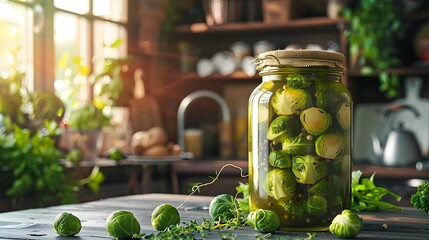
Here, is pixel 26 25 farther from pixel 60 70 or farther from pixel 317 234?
pixel 317 234

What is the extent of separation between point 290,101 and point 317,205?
0.58 ft

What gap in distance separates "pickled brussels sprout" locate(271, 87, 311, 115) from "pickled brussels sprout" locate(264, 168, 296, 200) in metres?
0.10

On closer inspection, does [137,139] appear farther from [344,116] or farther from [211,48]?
[344,116]

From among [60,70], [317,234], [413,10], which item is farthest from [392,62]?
[317,234]

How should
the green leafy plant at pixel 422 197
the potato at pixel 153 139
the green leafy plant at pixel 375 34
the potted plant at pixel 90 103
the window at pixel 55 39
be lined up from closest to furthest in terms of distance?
the green leafy plant at pixel 422 197, the window at pixel 55 39, the potted plant at pixel 90 103, the potato at pixel 153 139, the green leafy plant at pixel 375 34

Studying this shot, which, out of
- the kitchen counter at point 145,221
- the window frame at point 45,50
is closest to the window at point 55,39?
the window frame at point 45,50

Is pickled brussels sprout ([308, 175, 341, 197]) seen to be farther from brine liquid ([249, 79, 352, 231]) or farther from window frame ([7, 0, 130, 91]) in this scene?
window frame ([7, 0, 130, 91])

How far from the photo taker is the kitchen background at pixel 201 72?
374 cm

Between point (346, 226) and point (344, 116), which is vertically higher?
point (344, 116)

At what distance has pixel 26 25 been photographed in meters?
3.67

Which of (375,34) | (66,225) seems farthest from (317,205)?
(375,34)

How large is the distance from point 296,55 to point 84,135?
8.17 ft

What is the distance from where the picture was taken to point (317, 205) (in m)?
1.20

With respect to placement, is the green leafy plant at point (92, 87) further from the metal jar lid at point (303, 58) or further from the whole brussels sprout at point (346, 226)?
the whole brussels sprout at point (346, 226)
